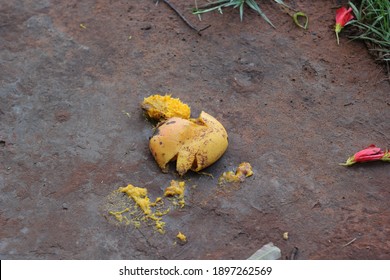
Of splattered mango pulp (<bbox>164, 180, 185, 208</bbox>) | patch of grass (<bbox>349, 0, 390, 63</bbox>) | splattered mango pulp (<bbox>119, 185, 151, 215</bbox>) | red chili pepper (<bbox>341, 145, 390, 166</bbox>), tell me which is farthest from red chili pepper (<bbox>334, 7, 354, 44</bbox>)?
splattered mango pulp (<bbox>119, 185, 151, 215</bbox>)

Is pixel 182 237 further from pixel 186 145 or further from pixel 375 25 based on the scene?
pixel 375 25

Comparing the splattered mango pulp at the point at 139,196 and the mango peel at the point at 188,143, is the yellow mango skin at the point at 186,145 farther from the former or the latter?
the splattered mango pulp at the point at 139,196

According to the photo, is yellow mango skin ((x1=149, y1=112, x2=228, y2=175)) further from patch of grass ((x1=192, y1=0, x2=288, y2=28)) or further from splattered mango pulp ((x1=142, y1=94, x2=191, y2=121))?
patch of grass ((x1=192, y1=0, x2=288, y2=28))

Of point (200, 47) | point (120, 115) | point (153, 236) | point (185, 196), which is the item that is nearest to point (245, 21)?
point (200, 47)

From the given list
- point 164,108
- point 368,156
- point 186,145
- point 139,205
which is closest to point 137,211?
point 139,205

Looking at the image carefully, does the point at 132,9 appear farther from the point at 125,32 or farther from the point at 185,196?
the point at 185,196

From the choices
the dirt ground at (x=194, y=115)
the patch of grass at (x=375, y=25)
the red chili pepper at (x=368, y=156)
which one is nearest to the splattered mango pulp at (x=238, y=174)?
the dirt ground at (x=194, y=115)

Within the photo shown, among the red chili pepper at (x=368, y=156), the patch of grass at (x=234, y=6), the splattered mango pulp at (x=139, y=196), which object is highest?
the patch of grass at (x=234, y=6)
